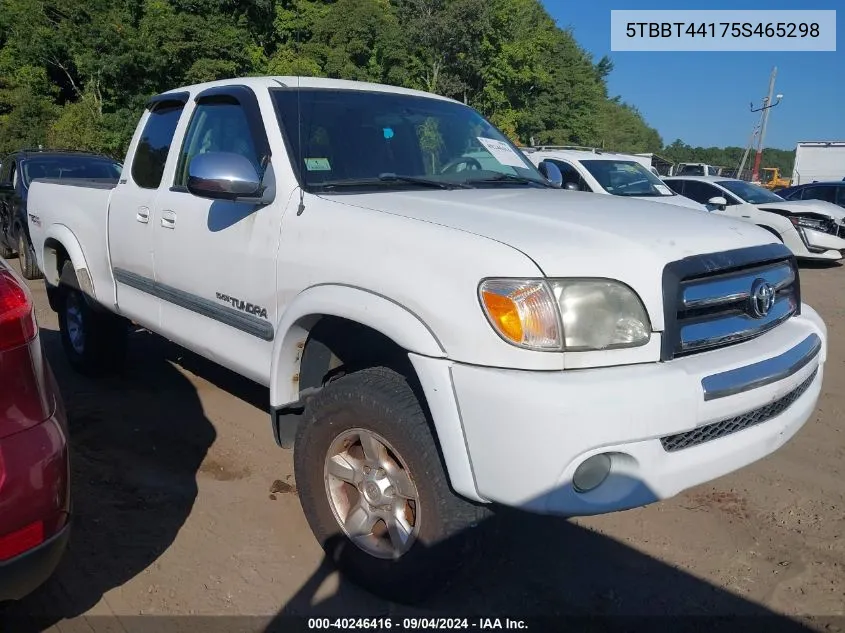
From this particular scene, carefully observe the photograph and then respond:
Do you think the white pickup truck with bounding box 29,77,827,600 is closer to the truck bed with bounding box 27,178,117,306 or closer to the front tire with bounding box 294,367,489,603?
the front tire with bounding box 294,367,489,603

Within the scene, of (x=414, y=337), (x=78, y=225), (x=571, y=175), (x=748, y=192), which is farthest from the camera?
Answer: (x=748, y=192)

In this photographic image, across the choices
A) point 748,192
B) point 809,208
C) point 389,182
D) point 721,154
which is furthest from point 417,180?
point 721,154

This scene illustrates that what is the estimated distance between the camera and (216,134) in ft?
12.0

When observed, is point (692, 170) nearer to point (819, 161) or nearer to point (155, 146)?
point (819, 161)

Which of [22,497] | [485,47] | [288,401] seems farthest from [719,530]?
[485,47]

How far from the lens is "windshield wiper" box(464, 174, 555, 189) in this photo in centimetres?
340

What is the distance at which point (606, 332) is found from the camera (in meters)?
2.22

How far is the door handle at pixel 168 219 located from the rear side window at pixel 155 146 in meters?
0.31

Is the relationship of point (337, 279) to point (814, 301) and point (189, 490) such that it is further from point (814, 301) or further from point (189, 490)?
point (814, 301)

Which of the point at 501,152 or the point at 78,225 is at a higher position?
the point at 501,152

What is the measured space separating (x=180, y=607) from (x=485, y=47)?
128 feet

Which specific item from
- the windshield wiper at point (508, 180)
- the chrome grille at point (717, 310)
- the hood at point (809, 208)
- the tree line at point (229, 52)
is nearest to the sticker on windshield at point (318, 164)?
the windshield wiper at point (508, 180)

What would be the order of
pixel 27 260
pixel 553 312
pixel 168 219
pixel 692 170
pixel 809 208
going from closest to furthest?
pixel 553 312 < pixel 168 219 < pixel 27 260 < pixel 809 208 < pixel 692 170

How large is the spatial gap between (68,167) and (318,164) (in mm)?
7963
